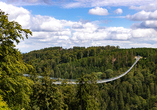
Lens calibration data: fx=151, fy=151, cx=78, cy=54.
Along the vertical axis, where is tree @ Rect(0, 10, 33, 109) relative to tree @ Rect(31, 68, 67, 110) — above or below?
above

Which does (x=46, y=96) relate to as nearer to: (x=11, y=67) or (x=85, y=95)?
(x=85, y=95)

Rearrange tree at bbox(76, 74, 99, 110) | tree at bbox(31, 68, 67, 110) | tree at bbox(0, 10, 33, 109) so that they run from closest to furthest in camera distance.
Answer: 1. tree at bbox(0, 10, 33, 109)
2. tree at bbox(31, 68, 67, 110)
3. tree at bbox(76, 74, 99, 110)

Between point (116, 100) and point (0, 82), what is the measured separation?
74321 millimetres

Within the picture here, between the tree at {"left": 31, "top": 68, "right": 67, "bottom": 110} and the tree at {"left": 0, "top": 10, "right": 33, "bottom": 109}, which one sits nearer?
the tree at {"left": 0, "top": 10, "right": 33, "bottom": 109}

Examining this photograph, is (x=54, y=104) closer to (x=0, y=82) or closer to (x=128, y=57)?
(x=0, y=82)

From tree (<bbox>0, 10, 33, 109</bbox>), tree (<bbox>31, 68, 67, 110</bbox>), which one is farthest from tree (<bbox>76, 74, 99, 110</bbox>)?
tree (<bbox>0, 10, 33, 109</bbox>)

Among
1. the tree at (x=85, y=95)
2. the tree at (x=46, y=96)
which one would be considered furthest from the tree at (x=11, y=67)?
the tree at (x=85, y=95)

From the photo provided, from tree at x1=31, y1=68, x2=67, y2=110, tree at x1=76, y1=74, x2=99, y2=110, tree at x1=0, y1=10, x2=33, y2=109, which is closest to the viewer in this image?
tree at x1=0, y1=10, x2=33, y2=109

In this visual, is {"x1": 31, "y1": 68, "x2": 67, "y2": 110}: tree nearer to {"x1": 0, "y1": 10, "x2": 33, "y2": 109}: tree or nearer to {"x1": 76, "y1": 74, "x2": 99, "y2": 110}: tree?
{"x1": 76, "y1": 74, "x2": 99, "y2": 110}: tree

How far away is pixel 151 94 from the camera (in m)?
82.6

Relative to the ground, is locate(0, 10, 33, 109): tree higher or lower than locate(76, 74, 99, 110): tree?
higher

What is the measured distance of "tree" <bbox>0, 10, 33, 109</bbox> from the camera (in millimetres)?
8508

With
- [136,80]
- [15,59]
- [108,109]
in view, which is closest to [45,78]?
[15,59]

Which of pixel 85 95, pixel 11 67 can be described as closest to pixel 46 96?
pixel 85 95
